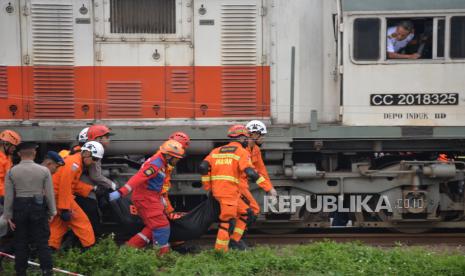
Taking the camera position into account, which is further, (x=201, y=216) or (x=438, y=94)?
(x=438, y=94)

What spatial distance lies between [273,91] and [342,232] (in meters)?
2.53

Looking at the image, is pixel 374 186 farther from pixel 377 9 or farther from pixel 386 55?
pixel 377 9

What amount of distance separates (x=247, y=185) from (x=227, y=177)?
605 mm

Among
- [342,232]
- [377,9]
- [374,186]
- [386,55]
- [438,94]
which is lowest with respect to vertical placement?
[342,232]

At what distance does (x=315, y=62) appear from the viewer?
906cm

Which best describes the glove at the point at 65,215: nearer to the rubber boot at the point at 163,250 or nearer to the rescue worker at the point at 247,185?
the rubber boot at the point at 163,250

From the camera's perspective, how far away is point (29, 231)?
21.0ft

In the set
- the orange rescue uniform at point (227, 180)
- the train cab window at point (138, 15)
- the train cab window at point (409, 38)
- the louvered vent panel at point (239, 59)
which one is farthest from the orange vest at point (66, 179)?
the train cab window at point (409, 38)

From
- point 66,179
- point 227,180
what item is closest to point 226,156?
point 227,180

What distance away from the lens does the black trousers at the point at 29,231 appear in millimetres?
6273

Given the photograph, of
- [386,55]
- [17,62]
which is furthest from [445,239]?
[17,62]

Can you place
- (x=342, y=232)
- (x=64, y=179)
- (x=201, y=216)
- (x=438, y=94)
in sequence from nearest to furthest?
(x=64, y=179) < (x=201, y=216) < (x=438, y=94) < (x=342, y=232)

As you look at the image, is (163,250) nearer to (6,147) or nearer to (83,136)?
(83,136)

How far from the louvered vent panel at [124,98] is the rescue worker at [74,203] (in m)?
1.65
